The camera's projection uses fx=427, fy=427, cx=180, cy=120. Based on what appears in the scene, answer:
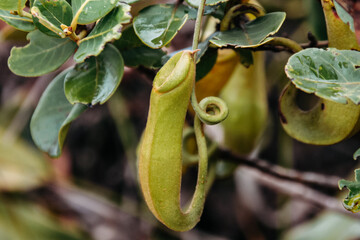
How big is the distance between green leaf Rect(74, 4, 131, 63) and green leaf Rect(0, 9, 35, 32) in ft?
0.22

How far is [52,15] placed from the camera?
0.46 metres

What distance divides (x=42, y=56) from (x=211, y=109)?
22 centimetres

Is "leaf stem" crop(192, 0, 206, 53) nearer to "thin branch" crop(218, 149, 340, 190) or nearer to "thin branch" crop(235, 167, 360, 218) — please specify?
"thin branch" crop(218, 149, 340, 190)

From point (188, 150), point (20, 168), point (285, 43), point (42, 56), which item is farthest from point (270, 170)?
point (20, 168)

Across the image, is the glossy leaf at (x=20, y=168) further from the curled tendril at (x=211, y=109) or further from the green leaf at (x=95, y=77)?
the curled tendril at (x=211, y=109)

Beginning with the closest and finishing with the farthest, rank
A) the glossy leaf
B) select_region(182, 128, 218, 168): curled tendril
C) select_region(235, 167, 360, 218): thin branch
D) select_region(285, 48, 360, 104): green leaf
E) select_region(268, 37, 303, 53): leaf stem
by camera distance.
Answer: select_region(285, 48, 360, 104): green leaf
select_region(268, 37, 303, 53): leaf stem
select_region(182, 128, 218, 168): curled tendril
select_region(235, 167, 360, 218): thin branch
the glossy leaf

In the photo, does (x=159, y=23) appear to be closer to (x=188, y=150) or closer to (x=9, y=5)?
(x=9, y=5)

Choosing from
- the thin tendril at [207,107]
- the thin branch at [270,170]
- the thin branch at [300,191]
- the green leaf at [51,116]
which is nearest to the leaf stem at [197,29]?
the thin tendril at [207,107]

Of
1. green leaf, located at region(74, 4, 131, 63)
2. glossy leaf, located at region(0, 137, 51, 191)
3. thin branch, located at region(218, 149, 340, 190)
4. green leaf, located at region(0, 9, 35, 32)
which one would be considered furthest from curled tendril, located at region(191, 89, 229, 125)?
glossy leaf, located at region(0, 137, 51, 191)

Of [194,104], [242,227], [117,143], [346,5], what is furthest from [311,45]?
[117,143]

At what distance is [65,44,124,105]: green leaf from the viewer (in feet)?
1.65

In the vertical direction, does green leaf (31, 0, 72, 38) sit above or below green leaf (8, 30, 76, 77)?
above

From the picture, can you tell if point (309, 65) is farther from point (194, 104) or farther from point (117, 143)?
point (117, 143)

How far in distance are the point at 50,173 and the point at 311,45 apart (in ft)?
4.00
